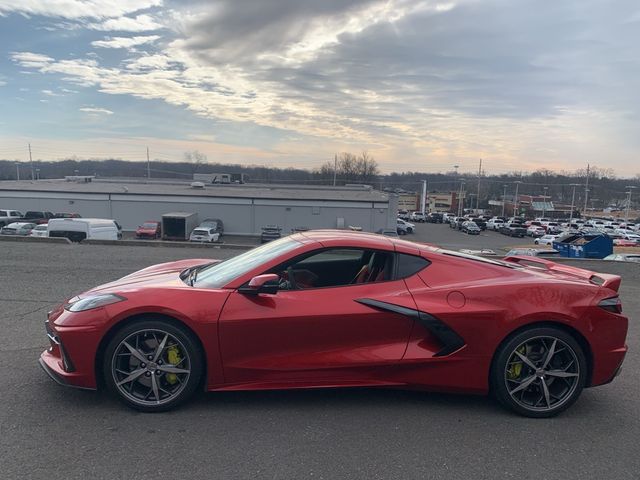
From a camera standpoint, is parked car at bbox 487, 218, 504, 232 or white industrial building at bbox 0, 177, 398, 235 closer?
white industrial building at bbox 0, 177, 398, 235

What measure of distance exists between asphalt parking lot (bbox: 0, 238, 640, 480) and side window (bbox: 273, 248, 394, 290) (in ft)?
3.02

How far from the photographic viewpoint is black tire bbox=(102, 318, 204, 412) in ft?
11.1

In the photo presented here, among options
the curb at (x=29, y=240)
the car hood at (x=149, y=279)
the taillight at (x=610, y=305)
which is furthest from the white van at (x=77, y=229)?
the taillight at (x=610, y=305)

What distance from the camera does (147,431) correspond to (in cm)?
315

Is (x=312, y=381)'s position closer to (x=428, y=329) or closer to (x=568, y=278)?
(x=428, y=329)

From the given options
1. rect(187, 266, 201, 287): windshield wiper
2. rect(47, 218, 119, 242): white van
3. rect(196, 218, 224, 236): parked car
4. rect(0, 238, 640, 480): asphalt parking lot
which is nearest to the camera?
rect(0, 238, 640, 480): asphalt parking lot

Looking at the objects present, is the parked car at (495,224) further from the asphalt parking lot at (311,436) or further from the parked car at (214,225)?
the asphalt parking lot at (311,436)

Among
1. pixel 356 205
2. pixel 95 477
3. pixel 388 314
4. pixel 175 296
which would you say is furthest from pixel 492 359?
pixel 356 205

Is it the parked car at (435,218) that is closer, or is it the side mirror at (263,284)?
the side mirror at (263,284)

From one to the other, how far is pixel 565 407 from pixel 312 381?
6.35ft

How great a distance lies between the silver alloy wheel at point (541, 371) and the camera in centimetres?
356

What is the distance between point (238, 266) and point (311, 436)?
4.82 ft

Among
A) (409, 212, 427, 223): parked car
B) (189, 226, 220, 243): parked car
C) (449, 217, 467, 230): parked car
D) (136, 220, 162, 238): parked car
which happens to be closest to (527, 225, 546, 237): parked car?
(449, 217, 467, 230): parked car

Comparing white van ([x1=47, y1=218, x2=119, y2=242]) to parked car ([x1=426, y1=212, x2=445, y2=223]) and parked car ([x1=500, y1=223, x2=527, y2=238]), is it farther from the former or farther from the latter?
parked car ([x1=426, y1=212, x2=445, y2=223])
